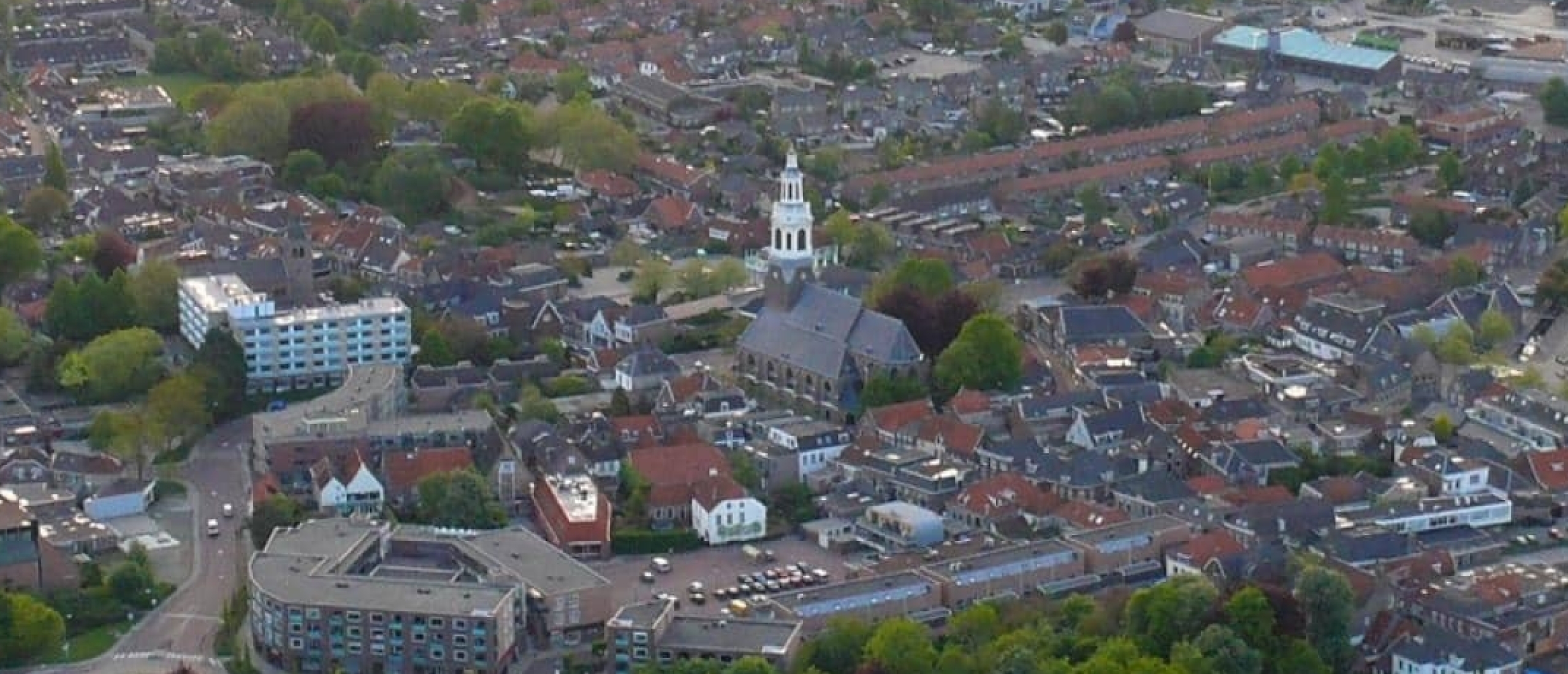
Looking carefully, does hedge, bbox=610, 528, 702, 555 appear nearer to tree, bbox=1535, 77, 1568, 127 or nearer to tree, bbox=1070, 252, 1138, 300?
tree, bbox=1070, 252, 1138, 300

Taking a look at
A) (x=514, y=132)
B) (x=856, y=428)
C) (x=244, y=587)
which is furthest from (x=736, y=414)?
(x=514, y=132)

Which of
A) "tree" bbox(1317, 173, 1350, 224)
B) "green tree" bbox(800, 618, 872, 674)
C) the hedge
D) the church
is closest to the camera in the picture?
"green tree" bbox(800, 618, 872, 674)

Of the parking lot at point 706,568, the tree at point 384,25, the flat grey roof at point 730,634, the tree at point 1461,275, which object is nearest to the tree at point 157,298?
the parking lot at point 706,568

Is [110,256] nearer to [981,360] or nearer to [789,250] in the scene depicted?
[789,250]

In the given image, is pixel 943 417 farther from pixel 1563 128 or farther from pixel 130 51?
pixel 130 51

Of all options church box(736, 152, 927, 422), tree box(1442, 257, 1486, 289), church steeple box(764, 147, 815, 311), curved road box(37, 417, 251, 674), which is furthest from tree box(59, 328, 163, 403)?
tree box(1442, 257, 1486, 289)

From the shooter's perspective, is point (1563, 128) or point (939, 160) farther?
point (1563, 128)
